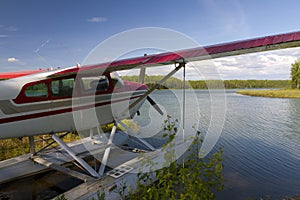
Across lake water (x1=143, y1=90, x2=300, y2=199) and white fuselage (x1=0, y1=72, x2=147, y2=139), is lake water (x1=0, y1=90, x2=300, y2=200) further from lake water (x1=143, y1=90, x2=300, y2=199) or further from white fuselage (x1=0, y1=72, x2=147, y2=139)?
white fuselage (x1=0, y1=72, x2=147, y2=139)

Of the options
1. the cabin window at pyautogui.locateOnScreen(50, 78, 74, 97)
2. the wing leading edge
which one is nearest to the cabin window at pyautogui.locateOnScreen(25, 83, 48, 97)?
the cabin window at pyautogui.locateOnScreen(50, 78, 74, 97)

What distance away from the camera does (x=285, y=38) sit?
2367 mm

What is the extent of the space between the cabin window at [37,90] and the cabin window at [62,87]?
0.11 m

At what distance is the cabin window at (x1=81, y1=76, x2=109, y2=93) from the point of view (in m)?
3.88

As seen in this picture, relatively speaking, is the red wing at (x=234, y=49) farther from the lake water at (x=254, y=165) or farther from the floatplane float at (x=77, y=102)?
the lake water at (x=254, y=165)

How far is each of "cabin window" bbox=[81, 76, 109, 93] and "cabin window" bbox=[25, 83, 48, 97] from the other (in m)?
0.68

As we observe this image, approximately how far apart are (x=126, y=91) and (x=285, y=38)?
10.8ft

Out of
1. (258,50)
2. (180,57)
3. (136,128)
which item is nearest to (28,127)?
(180,57)

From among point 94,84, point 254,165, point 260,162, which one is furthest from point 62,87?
point 260,162

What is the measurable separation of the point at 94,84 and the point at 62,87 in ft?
2.07

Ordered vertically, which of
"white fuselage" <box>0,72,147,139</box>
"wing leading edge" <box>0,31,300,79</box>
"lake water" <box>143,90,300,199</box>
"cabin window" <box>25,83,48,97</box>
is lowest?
"lake water" <box>143,90,300,199</box>

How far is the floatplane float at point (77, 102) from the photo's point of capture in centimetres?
298

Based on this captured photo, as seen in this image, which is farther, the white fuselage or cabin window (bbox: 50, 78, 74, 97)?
cabin window (bbox: 50, 78, 74, 97)

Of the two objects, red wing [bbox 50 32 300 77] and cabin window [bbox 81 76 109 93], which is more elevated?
red wing [bbox 50 32 300 77]
